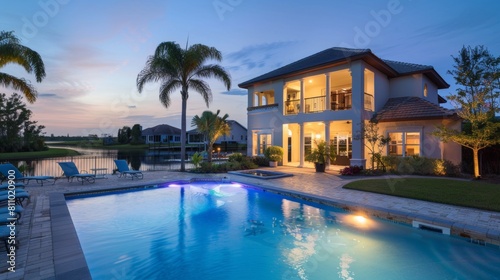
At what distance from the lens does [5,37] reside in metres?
11.9

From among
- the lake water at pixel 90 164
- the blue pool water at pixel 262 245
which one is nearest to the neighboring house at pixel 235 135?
the lake water at pixel 90 164

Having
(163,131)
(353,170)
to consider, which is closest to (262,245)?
(353,170)

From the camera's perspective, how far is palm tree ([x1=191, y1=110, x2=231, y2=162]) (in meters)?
17.2

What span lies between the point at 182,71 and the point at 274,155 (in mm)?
8671

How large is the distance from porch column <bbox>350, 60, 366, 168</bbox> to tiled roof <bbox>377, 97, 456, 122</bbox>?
1495mm

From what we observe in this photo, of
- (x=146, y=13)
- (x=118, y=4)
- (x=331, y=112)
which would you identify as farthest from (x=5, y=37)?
(x=331, y=112)

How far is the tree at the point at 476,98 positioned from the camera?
11649 mm

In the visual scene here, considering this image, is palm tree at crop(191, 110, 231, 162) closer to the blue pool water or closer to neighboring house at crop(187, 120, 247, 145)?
the blue pool water

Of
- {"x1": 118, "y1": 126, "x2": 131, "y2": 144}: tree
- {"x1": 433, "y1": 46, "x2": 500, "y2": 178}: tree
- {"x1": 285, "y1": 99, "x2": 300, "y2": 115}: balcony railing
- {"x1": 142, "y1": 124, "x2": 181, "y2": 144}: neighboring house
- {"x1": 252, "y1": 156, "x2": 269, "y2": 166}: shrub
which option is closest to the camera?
{"x1": 433, "y1": 46, "x2": 500, "y2": 178}: tree

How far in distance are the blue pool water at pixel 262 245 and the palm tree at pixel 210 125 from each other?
8.69m

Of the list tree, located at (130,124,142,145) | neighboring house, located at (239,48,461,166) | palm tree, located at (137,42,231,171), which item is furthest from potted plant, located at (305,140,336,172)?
tree, located at (130,124,142,145)

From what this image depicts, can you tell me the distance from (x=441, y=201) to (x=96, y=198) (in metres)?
12.4

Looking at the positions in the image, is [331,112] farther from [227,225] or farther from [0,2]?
[0,2]

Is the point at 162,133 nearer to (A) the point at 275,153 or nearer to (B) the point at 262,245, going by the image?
(A) the point at 275,153
